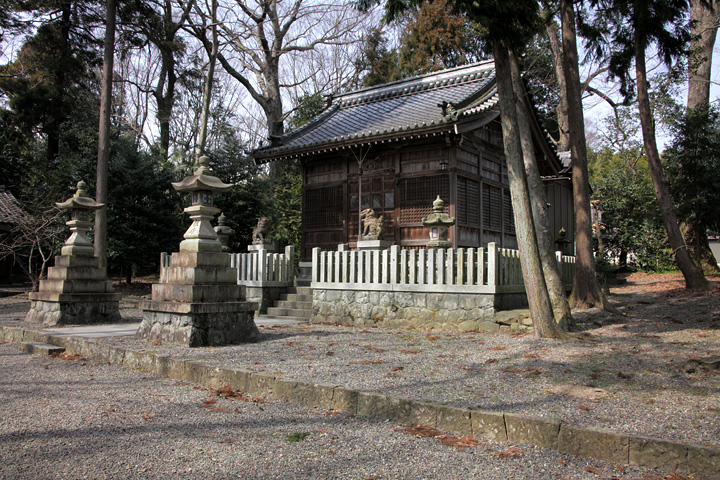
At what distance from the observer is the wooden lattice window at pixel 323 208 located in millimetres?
16281

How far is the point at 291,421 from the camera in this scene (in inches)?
171

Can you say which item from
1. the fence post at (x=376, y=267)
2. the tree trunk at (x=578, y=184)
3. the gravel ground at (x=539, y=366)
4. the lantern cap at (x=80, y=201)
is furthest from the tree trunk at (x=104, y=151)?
the tree trunk at (x=578, y=184)

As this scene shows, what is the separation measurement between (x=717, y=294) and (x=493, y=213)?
6.01 metres

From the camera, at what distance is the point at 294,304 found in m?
12.8

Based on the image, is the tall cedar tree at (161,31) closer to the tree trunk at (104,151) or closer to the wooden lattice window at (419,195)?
the tree trunk at (104,151)

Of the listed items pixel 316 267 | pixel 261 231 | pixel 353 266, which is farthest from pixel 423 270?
pixel 261 231

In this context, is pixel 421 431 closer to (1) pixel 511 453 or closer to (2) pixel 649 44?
(1) pixel 511 453

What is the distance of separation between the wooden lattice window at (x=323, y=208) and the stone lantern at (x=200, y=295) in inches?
323

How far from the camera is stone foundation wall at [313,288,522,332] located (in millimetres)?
9492

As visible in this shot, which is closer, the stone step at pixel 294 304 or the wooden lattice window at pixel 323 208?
the stone step at pixel 294 304

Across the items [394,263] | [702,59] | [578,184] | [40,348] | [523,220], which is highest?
[702,59]

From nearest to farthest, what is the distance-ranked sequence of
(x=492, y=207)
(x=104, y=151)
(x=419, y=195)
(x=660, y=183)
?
1. (x=660, y=183)
2. (x=419, y=195)
3. (x=104, y=151)
4. (x=492, y=207)

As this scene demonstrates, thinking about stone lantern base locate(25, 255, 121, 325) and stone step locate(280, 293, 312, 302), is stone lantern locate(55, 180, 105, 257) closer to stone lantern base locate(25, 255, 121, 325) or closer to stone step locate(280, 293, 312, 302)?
stone lantern base locate(25, 255, 121, 325)

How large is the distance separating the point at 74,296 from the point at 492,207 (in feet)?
37.2
